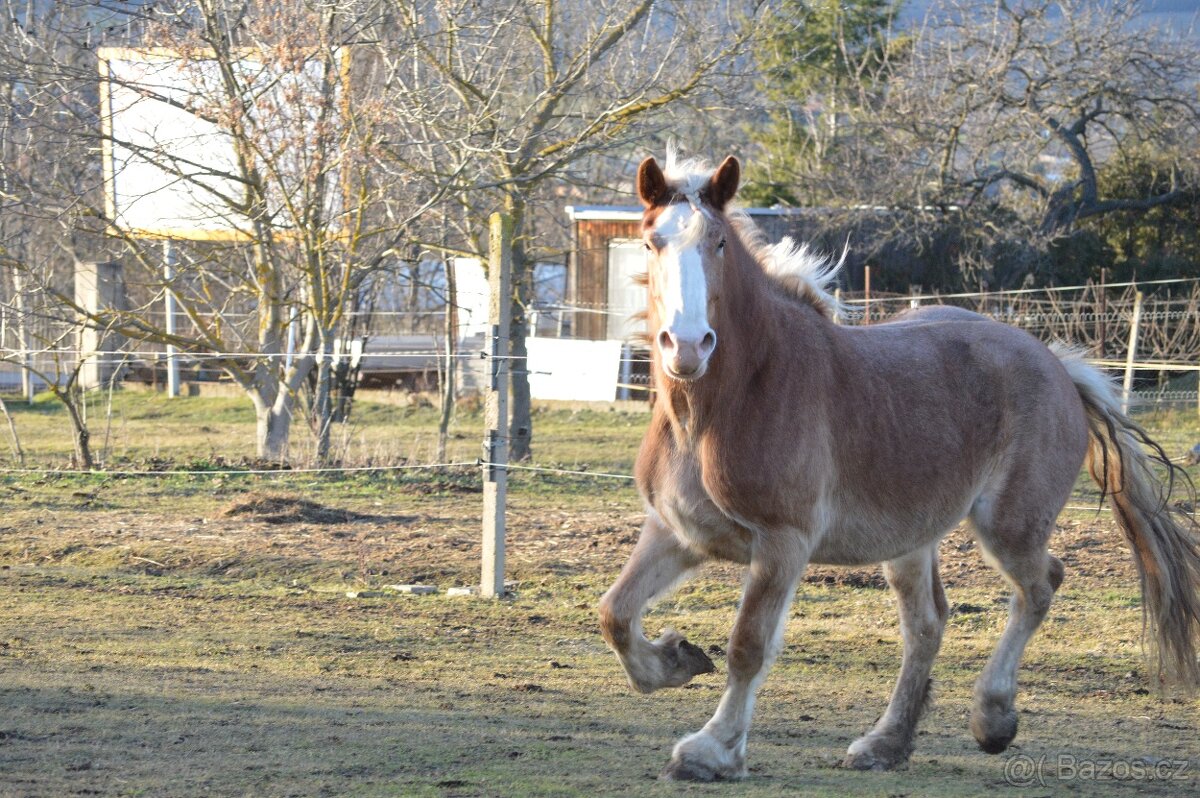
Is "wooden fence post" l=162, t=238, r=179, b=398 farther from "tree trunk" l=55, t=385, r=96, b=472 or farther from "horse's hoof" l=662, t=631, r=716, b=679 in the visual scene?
"horse's hoof" l=662, t=631, r=716, b=679

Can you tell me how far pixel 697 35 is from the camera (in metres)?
12.9

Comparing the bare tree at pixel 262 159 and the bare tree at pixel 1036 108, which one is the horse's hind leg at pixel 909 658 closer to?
the bare tree at pixel 262 159

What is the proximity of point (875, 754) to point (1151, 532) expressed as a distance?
69.6 inches

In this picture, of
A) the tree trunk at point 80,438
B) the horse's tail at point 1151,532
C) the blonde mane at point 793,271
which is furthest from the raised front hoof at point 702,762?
the tree trunk at point 80,438

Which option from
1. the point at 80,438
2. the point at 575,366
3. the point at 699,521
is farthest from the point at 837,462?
the point at 575,366

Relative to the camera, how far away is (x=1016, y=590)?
500 cm

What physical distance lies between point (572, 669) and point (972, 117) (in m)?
18.1

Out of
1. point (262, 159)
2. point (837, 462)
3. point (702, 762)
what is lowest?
point (702, 762)

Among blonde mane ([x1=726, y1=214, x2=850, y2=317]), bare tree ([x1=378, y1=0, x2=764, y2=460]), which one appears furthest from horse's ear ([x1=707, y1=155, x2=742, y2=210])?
bare tree ([x1=378, y1=0, x2=764, y2=460])

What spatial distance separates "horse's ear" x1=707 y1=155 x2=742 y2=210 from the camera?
13.8ft

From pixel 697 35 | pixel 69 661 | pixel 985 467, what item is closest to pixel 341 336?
pixel 697 35

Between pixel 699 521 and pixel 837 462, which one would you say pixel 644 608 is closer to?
pixel 699 521

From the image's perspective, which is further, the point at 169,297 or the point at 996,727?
the point at 169,297

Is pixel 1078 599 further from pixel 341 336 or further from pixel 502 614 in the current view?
pixel 341 336
